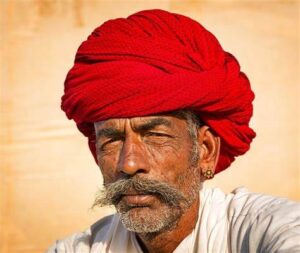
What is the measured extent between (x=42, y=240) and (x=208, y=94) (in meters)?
2.42

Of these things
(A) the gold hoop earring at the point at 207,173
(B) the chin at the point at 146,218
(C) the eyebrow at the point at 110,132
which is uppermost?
(C) the eyebrow at the point at 110,132

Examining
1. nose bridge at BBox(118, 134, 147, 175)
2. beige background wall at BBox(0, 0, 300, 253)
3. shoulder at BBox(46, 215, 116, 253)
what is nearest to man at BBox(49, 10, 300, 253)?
nose bridge at BBox(118, 134, 147, 175)

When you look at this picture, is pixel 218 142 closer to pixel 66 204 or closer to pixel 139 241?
pixel 139 241

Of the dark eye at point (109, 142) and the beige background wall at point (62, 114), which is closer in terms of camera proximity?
the dark eye at point (109, 142)

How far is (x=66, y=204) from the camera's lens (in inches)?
240

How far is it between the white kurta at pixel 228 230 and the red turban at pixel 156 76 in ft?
0.95

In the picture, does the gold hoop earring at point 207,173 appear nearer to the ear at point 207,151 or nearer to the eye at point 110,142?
the ear at point 207,151

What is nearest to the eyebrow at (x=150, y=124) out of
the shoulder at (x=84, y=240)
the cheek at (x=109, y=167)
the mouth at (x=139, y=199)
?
the cheek at (x=109, y=167)

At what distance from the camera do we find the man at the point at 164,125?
3869mm

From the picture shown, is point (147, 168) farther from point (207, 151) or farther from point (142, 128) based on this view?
point (207, 151)

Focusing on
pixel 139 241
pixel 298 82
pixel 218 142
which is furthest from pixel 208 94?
pixel 298 82

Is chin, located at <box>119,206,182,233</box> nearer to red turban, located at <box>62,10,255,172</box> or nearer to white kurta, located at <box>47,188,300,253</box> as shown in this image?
white kurta, located at <box>47,188,300,253</box>

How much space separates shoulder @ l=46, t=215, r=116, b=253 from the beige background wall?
5.41 ft

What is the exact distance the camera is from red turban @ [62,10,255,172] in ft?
12.8
